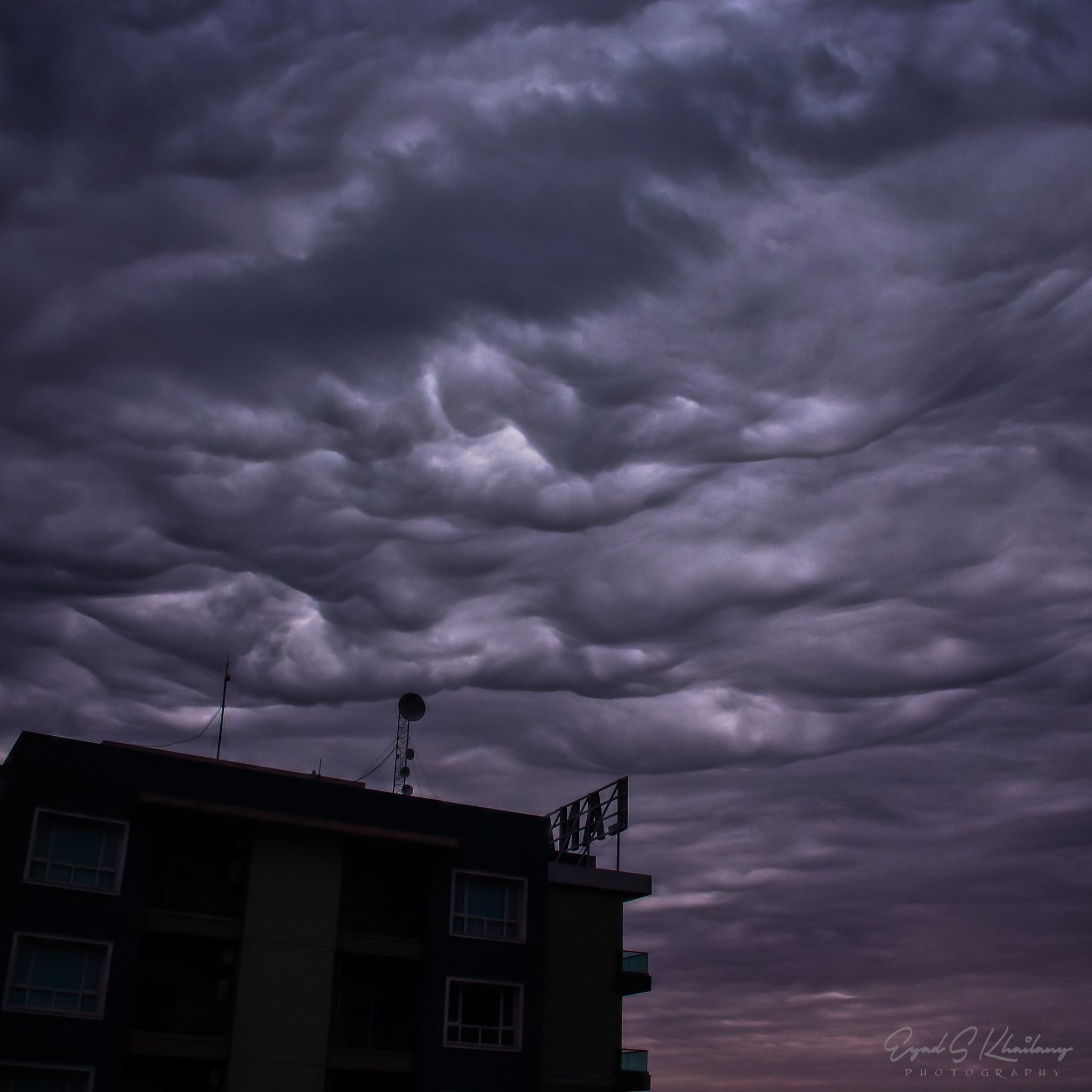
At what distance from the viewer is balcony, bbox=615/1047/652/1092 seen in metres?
48.3

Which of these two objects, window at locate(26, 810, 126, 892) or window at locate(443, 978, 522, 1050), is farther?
window at locate(443, 978, 522, 1050)

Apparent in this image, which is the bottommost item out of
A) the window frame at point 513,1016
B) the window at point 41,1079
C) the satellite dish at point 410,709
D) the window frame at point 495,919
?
the window at point 41,1079

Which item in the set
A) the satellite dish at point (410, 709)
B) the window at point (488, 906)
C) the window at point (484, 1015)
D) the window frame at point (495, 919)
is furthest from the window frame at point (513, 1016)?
the satellite dish at point (410, 709)

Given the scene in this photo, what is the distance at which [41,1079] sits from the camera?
37.6 metres

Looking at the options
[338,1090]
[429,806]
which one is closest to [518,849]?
[429,806]

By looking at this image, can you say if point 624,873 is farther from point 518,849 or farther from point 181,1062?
point 181,1062

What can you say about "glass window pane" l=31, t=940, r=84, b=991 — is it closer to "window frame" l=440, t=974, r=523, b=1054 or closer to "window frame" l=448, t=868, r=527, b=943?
"window frame" l=440, t=974, r=523, b=1054

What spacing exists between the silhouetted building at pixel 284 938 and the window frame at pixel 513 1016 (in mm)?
73

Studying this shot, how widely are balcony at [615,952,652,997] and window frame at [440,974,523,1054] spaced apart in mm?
5478

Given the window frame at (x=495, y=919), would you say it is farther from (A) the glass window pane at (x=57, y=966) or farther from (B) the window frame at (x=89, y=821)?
(A) the glass window pane at (x=57, y=966)

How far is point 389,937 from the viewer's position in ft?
149

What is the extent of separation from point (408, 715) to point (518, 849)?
8705mm

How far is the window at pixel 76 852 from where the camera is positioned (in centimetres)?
3944

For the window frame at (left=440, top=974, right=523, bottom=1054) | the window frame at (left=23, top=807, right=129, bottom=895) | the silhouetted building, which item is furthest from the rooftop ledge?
the window frame at (left=23, top=807, right=129, bottom=895)
